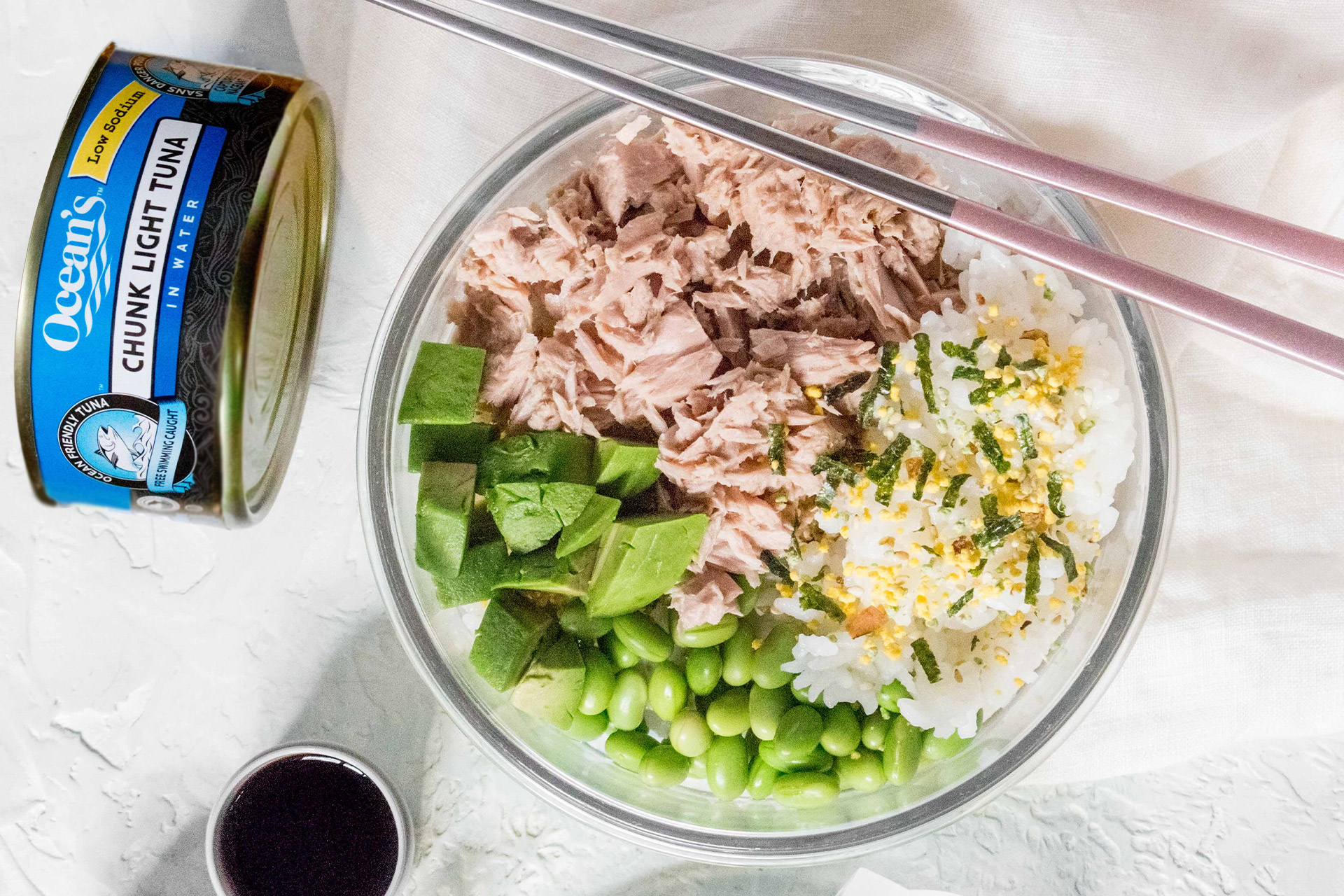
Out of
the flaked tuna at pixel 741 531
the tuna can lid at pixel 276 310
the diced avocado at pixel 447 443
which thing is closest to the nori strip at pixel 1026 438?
the flaked tuna at pixel 741 531

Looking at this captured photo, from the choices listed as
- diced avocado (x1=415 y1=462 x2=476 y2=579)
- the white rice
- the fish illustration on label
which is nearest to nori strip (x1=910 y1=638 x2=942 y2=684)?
the white rice

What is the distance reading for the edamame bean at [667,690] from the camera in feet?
4.46

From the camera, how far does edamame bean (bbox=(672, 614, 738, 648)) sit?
1302 millimetres

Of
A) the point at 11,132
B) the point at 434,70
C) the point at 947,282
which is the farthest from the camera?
the point at 11,132

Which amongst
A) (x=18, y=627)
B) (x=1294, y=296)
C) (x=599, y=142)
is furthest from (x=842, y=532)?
(x=18, y=627)

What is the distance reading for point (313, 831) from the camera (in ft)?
5.04

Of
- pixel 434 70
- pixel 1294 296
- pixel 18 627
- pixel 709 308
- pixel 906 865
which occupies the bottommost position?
pixel 18 627

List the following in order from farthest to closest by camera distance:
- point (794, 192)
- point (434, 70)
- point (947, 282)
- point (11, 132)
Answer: point (11, 132) → point (434, 70) → point (947, 282) → point (794, 192)

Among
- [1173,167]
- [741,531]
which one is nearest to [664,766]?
[741,531]

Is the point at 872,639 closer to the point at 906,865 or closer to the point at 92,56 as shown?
the point at 906,865

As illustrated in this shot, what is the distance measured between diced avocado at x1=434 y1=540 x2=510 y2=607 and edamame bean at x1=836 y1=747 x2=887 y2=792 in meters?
0.57

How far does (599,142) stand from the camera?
143 centimetres

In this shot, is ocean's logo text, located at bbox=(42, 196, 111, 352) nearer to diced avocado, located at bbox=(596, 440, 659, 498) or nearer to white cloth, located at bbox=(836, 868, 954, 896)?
diced avocado, located at bbox=(596, 440, 659, 498)

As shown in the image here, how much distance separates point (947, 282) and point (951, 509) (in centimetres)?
34
